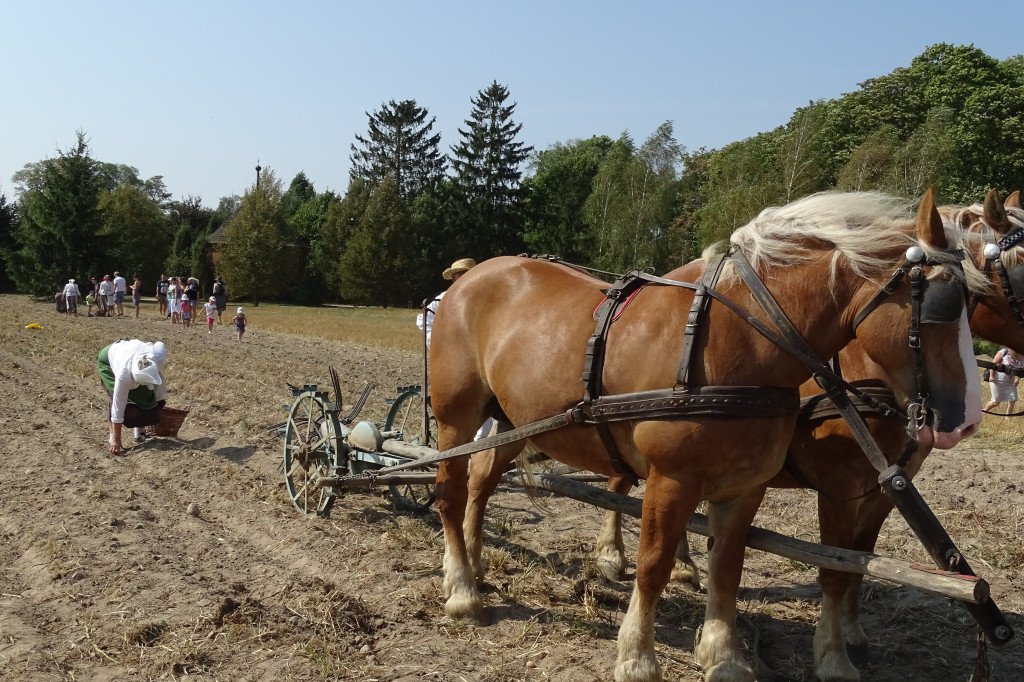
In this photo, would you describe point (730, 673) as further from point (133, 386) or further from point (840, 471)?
point (133, 386)

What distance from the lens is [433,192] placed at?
185ft

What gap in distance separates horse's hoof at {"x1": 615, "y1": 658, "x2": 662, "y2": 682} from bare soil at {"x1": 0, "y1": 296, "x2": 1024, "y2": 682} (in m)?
0.38

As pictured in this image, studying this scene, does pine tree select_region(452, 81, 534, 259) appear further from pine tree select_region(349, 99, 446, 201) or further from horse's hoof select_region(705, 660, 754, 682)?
horse's hoof select_region(705, 660, 754, 682)

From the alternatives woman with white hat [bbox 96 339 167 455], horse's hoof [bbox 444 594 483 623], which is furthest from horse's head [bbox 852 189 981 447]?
woman with white hat [bbox 96 339 167 455]

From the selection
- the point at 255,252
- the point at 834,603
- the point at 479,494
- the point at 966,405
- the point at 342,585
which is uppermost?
the point at 255,252

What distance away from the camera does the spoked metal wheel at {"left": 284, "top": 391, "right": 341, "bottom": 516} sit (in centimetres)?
646

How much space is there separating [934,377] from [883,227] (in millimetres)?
634

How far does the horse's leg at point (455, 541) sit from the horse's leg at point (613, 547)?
3.25 ft

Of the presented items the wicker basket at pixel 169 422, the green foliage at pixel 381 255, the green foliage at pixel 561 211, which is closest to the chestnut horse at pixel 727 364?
the wicker basket at pixel 169 422

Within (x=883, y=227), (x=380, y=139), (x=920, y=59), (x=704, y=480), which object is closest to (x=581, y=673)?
(x=704, y=480)

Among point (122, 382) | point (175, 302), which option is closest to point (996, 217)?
point (122, 382)

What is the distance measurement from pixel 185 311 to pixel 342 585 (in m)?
23.4

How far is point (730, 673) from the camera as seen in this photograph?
377cm

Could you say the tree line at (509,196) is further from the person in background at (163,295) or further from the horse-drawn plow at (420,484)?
the horse-drawn plow at (420,484)
